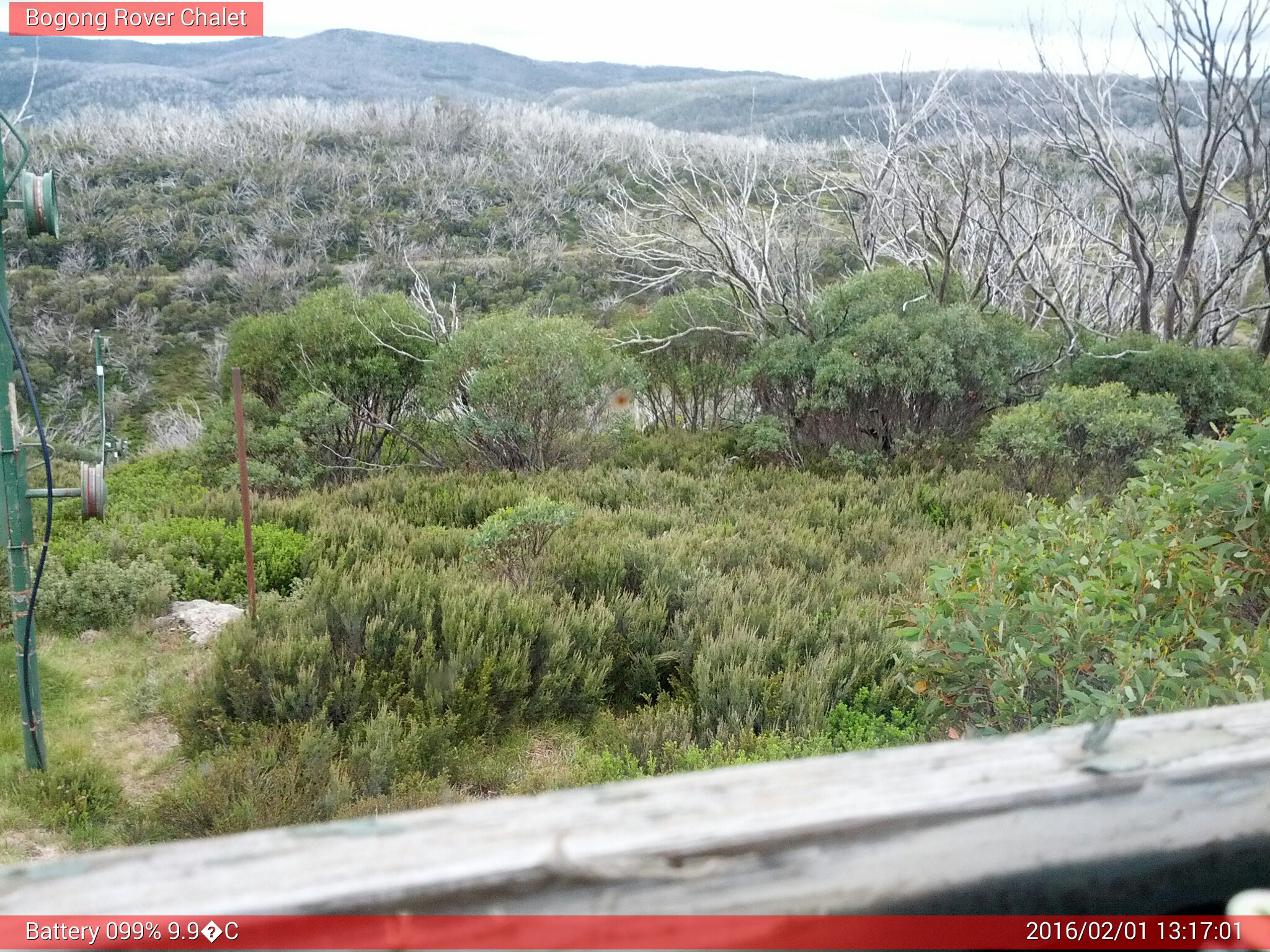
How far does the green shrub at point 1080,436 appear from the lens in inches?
353

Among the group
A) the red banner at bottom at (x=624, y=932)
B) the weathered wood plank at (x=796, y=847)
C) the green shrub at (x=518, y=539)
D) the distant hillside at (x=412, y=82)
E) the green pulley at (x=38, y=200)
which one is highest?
the distant hillside at (x=412, y=82)

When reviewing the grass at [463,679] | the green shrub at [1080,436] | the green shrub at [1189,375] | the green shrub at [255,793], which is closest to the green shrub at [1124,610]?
the grass at [463,679]

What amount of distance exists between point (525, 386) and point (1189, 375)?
24.8ft

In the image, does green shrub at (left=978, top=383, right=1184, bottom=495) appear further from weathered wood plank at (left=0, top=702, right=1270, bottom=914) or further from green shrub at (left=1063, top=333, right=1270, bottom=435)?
weathered wood plank at (left=0, top=702, right=1270, bottom=914)

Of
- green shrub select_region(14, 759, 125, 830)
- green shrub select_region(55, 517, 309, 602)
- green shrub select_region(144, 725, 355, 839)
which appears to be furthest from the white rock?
green shrub select_region(144, 725, 355, 839)

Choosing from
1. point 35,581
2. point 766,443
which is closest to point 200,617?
point 35,581

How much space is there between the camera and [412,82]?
70312 millimetres

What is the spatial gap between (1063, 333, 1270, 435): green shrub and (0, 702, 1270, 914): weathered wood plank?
10.4 m

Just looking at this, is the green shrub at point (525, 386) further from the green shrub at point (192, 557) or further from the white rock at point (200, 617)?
the white rock at point (200, 617)

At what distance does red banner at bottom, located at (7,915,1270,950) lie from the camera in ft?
1.98

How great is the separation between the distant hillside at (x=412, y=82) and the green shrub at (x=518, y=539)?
1563 inches

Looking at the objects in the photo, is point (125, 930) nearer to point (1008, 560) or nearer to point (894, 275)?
point (1008, 560)

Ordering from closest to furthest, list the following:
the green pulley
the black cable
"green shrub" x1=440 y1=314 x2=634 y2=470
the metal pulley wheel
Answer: the black cable
the green pulley
the metal pulley wheel
"green shrub" x1=440 y1=314 x2=634 y2=470

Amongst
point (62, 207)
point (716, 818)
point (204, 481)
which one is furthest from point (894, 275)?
point (62, 207)
